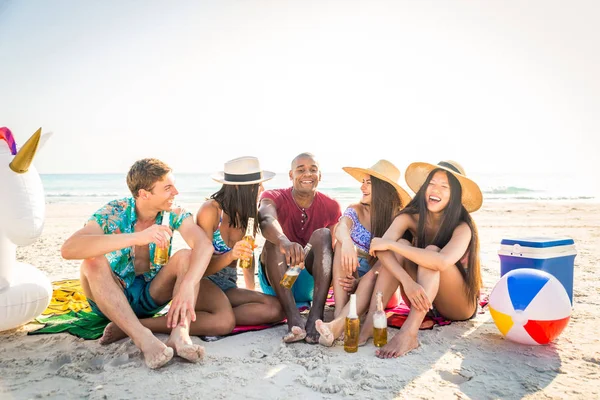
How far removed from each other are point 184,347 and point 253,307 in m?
1.09

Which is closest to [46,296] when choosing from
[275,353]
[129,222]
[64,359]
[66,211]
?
[64,359]

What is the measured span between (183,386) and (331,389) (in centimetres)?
93

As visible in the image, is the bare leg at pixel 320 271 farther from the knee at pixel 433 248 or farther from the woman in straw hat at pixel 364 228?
the knee at pixel 433 248

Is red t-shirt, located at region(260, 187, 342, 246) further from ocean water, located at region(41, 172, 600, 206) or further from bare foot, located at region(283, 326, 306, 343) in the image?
ocean water, located at region(41, 172, 600, 206)

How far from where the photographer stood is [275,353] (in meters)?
3.67

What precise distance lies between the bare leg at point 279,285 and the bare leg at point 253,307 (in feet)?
0.31

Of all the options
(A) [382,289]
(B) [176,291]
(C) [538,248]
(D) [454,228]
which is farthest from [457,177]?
(B) [176,291]

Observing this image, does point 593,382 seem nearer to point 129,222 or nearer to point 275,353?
point 275,353

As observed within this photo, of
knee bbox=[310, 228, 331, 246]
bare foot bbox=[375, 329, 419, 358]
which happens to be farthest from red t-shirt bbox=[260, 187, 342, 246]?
bare foot bbox=[375, 329, 419, 358]

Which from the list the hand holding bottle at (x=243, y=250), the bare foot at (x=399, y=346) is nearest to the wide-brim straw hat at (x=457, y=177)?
the bare foot at (x=399, y=346)

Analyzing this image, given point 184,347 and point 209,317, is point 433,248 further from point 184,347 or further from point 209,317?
point 184,347

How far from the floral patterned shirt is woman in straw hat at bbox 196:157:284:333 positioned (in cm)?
26

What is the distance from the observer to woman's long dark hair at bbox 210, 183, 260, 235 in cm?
432

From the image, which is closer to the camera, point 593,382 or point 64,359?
point 593,382
